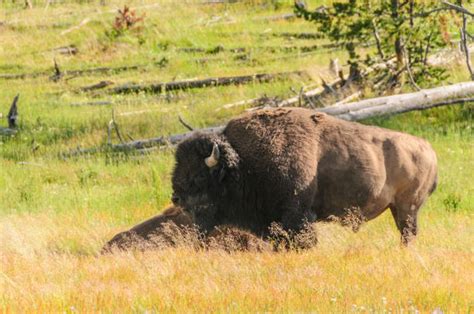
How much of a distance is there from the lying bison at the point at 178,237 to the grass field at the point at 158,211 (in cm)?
35

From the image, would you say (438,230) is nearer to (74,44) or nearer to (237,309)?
(237,309)

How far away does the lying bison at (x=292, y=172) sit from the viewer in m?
8.39

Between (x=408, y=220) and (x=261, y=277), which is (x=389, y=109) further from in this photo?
(x=261, y=277)

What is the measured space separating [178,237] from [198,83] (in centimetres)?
1691

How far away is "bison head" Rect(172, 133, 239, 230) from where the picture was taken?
28.2 feet

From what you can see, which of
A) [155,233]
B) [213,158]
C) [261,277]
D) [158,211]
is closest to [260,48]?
[158,211]

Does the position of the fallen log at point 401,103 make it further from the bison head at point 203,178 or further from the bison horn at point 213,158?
the bison horn at point 213,158

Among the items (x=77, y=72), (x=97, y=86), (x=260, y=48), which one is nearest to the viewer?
(x=97, y=86)

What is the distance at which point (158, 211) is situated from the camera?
11672mm

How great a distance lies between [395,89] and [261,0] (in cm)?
2491

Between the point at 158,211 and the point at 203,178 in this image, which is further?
the point at 158,211

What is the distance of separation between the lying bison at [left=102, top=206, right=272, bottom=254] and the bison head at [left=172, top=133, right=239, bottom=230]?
157mm

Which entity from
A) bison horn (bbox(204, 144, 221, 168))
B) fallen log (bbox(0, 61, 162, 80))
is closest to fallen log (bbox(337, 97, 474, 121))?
bison horn (bbox(204, 144, 221, 168))

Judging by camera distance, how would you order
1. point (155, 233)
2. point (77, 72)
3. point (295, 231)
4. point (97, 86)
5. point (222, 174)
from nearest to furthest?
point (295, 231) < point (222, 174) < point (155, 233) < point (97, 86) < point (77, 72)
